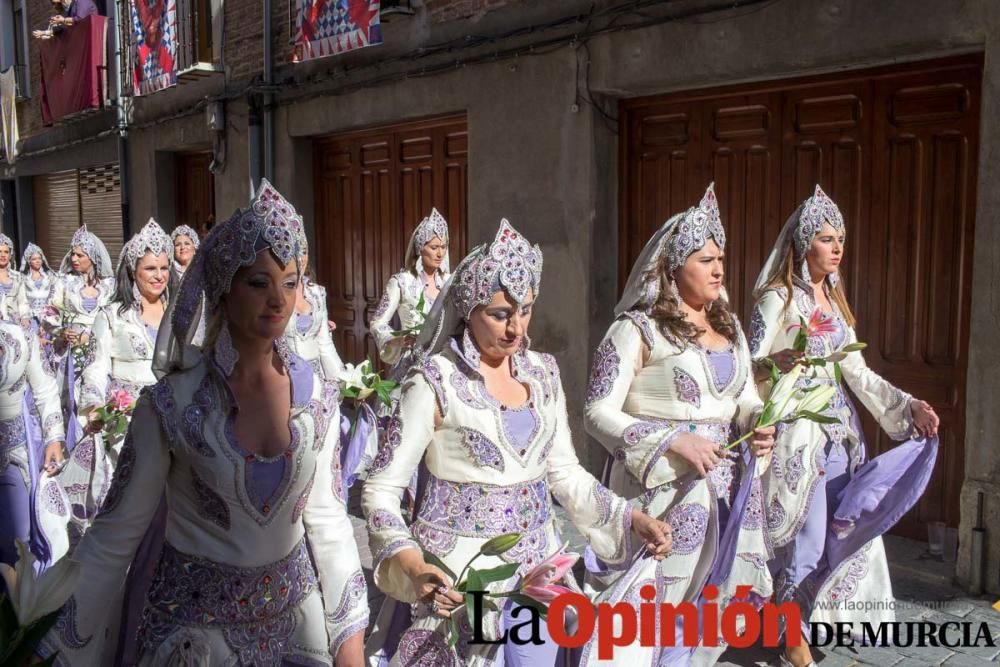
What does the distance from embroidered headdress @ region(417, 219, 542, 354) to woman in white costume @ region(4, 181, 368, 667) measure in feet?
2.39

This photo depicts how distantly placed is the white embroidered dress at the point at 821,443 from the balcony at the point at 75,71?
1459cm

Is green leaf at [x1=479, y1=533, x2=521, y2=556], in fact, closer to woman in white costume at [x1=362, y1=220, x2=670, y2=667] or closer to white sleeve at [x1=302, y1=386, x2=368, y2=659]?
white sleeve at [x1=302, y1=386, x2=368, y2=659]

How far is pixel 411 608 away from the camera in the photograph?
10.7 ft

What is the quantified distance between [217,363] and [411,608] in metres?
1.15

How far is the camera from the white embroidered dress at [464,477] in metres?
3.10

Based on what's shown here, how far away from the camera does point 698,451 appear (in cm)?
380

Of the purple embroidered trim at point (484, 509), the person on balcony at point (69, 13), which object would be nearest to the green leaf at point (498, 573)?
the purple embroidered trim at point (484, 509)

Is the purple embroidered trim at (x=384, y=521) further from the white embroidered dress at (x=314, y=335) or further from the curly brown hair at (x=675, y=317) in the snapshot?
the white embroidered dress at (x=314, y=335)

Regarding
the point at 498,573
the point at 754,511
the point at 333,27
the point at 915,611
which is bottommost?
the point at 915,611

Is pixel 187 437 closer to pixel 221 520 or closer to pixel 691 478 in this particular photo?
pixel 221 520

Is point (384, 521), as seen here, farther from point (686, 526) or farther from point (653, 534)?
point (686, 526)

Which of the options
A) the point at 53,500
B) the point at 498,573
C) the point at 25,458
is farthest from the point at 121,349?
the point at 498,573

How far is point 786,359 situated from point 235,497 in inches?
113

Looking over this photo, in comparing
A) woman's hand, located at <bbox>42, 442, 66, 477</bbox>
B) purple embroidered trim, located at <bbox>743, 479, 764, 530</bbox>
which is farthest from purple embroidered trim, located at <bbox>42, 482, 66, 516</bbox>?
purple embroidered trim, located at <bbox>743, 479, 764, 530</bbox>
